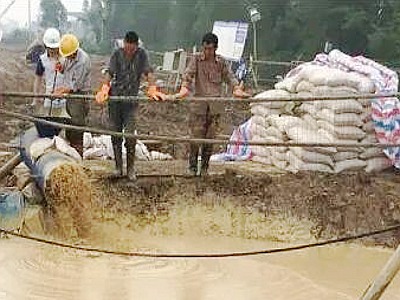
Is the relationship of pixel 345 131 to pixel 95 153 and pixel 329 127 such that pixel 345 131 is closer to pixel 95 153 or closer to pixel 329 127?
pixel 329 127

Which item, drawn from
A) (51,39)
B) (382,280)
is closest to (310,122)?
(51,39)

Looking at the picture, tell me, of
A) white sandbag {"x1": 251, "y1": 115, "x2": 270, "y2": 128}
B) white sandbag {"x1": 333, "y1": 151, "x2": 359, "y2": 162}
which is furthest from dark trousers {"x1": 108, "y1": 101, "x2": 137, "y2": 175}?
white sandbag {"x1": 333, "y1": 151, "x2": 359, "y2": 162}

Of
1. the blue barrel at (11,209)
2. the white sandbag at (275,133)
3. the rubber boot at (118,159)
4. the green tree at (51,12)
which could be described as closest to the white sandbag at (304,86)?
the white sandbag at (275,133)

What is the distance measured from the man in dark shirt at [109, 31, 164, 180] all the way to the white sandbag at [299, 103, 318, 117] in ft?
5.84

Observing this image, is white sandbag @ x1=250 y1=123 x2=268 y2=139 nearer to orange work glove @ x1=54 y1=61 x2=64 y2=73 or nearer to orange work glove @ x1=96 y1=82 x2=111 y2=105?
orange work glove @ x1=96 y1=82 x2=111 y2=105

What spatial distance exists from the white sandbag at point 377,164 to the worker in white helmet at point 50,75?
3102mm

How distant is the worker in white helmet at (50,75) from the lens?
762cm

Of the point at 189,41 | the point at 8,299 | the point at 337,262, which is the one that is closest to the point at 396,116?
the point at 337,262

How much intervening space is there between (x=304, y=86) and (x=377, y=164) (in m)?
1.10

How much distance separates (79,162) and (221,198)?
5.21 feet

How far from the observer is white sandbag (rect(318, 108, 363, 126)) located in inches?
330

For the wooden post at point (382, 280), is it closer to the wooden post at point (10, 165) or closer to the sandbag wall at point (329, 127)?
the wooden post at point (10, 165)

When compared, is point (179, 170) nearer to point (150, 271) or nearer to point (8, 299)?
point (150, 271)

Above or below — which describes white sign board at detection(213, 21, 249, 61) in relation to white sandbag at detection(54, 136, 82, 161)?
below
